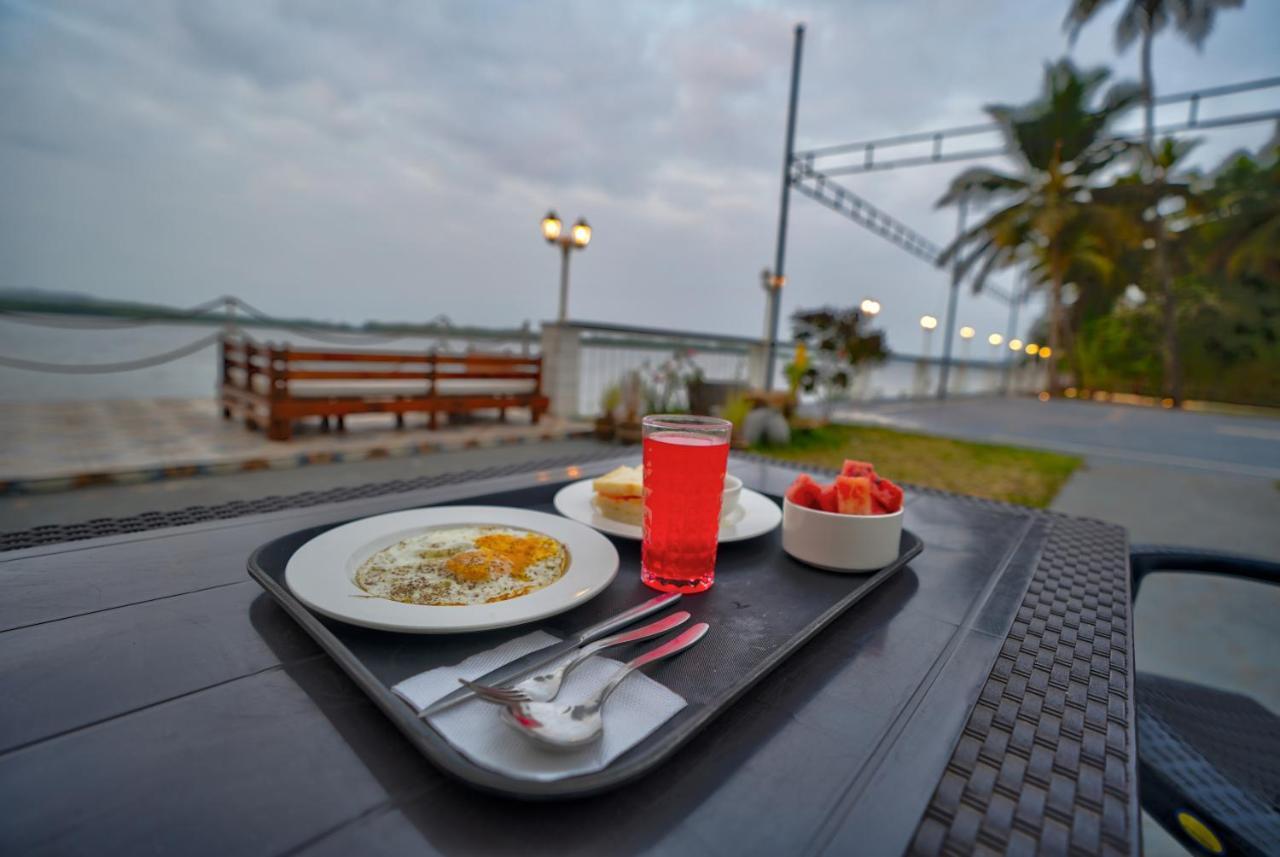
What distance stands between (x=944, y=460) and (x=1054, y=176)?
45.0ft

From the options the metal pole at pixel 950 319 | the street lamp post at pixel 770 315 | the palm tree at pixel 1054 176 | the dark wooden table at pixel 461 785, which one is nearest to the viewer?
the dark wooden table at pixel 461 785

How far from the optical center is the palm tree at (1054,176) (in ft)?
45.6

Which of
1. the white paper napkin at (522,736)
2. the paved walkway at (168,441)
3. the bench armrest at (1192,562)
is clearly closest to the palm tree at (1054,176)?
the paved walkway at (168,441)

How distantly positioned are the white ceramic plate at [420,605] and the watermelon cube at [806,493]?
1.14ft

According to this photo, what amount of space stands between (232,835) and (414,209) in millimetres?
17180

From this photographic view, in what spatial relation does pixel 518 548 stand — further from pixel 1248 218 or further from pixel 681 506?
pixel 1248 218

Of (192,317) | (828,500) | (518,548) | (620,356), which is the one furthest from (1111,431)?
(192,317)

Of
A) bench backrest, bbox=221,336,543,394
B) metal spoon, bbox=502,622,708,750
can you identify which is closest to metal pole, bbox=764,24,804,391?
bench backrest, bbox=221,336,543,394

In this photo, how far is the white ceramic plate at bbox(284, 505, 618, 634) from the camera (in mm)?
582

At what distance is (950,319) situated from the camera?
49.1 ft

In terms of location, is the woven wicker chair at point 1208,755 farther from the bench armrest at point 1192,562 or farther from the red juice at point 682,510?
the red juice at point 682,510

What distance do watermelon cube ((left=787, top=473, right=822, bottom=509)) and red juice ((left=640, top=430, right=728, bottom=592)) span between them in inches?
8.4

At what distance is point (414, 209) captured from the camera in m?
15.2

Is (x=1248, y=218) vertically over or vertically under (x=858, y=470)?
over
